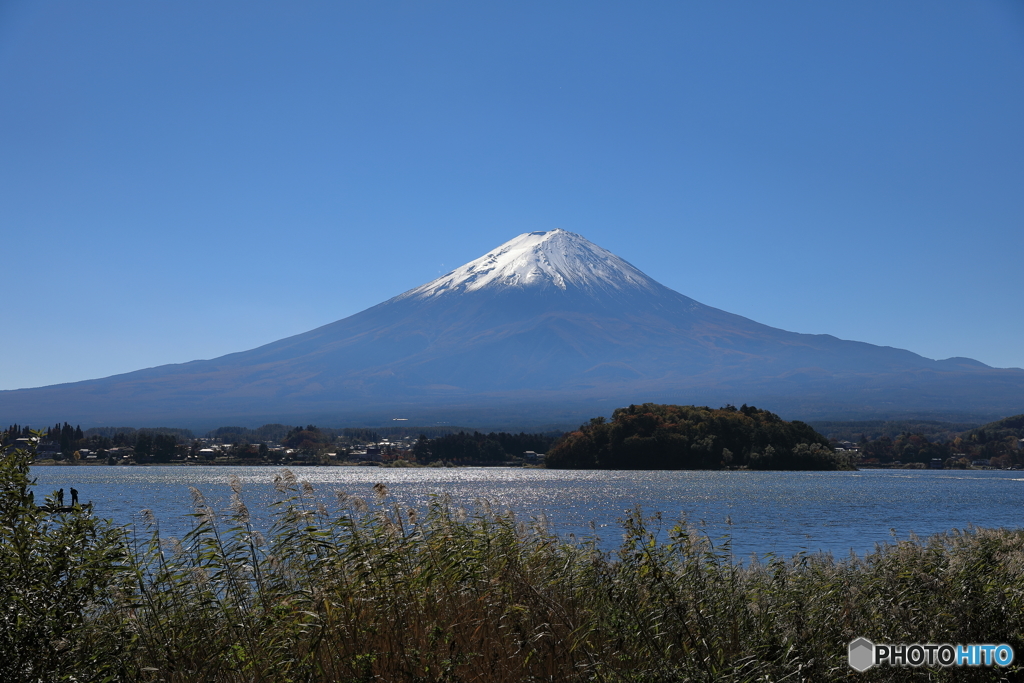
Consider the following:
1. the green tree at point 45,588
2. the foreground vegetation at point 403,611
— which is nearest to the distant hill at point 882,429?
the foreground vegetation at point 403,611

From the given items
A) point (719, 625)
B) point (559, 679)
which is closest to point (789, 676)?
point (719, 625)

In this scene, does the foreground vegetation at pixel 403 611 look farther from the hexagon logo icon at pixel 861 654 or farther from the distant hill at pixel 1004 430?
the distant hill at pixel 1004 430

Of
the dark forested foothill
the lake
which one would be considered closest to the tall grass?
the lake

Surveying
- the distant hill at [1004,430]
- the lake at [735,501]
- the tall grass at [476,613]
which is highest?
the tall grass at [476,613]

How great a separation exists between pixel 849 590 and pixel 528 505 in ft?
114

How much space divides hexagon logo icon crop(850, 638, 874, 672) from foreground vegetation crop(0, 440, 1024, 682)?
11 centimetres

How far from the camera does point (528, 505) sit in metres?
43.5

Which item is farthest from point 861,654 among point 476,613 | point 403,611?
point 403,611

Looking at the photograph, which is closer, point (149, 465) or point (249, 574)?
point (249, 574)

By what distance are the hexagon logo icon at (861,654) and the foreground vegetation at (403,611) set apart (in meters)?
0.11

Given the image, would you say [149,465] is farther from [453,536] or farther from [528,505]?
[453,536]

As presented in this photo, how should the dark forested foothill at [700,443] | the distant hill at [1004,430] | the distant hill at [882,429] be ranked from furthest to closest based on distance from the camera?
the distant hill at [882,429]
the distant hill at [1004,430]
the dark forested foothill at [700,443]

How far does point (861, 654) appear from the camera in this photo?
7.97 meters

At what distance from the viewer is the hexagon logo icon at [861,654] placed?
777cm
